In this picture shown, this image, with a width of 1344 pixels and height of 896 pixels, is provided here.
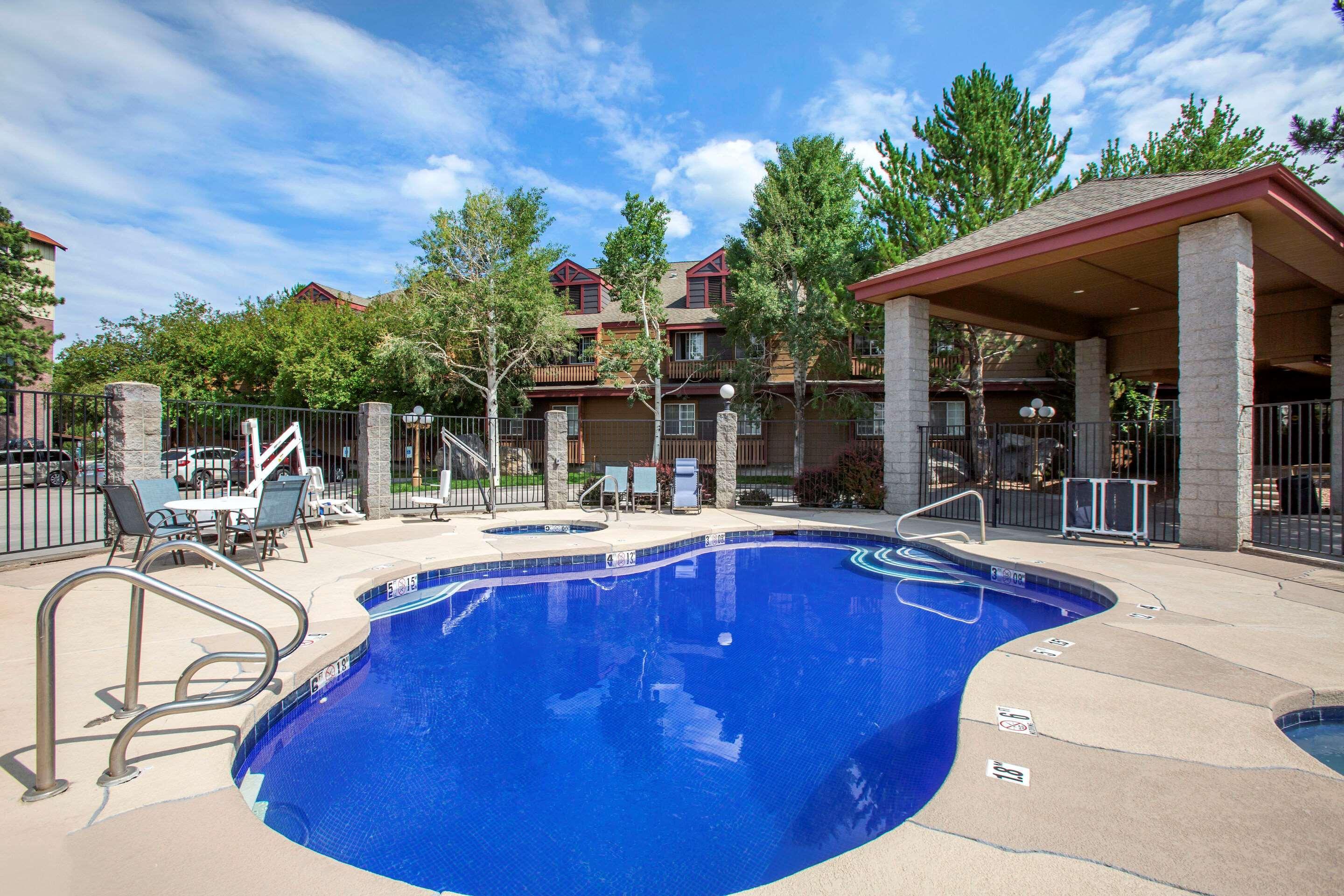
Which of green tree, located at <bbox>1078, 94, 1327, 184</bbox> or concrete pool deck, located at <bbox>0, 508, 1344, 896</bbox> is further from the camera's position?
green tree, located at <bbox>1078, 94, 1327, 184</bbox>

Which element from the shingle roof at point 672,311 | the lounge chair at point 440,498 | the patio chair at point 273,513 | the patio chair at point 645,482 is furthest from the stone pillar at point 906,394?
the shingle roof at point 672,311

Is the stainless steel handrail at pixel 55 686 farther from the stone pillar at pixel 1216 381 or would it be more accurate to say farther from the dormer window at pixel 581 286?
the dormer window at pixel 581 286

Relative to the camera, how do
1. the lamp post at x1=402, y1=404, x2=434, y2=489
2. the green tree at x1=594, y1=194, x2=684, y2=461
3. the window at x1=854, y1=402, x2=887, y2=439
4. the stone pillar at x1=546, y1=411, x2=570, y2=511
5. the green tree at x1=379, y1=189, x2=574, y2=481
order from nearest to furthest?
the lamp post at x1=402, y1=404, x2=434, y2=489 → the stone pillar at x1=546, y1=411, x2=570, y2=511 → the green tree at x1=594, y1=194, x2=684, y2=461 → the green tree at x1=379, y1=189, x2=574, y2=481 → the window at x1=854, y1=402, x2=887, y2=439

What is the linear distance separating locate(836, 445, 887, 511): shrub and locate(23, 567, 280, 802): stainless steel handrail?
38.6ft

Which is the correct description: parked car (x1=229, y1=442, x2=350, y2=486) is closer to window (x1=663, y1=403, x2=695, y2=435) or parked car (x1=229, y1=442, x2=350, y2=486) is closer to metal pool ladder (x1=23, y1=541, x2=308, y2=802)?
metal pool ladder (x1=23, y1=541, x2=308, y2=802)

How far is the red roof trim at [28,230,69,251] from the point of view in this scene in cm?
3253

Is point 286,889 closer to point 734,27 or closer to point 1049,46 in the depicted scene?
point 734,27

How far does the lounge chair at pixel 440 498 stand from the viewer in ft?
36.7

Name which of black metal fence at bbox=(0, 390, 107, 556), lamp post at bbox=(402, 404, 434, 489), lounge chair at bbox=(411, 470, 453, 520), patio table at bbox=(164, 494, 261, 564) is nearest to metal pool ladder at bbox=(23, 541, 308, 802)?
black metal fence at bbox=(0, 390, 107, 556)

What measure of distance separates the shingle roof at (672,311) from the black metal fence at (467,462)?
533 cm

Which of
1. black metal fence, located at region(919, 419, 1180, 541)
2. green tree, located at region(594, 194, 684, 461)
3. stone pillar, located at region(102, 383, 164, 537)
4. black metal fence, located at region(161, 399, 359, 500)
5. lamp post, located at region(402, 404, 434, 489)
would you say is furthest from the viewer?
green tree, located at region(594, 194, 684, 461)

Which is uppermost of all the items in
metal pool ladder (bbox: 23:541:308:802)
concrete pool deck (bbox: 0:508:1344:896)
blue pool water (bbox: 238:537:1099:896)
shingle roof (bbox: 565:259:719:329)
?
shingle roof (bbox: 565:259:719:329)

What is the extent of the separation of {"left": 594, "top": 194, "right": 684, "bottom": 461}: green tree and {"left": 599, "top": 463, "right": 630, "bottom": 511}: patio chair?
7.30 m

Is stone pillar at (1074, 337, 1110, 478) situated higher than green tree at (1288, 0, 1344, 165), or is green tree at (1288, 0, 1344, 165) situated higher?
green tree at (1288, 0, 1344, 165)
